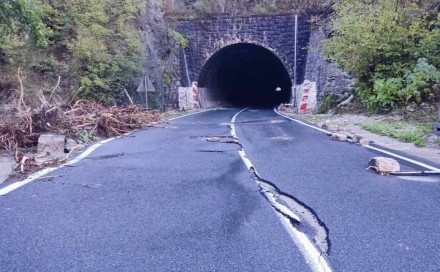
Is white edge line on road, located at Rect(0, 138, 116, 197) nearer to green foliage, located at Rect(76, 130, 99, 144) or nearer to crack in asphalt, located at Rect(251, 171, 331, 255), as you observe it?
green foliage, located at Rect(76, 130, 99, 144)

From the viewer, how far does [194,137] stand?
10016mm

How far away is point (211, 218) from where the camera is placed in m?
3.74

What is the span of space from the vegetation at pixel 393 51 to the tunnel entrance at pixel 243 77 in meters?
11.1

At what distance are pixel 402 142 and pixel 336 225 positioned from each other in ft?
19.8

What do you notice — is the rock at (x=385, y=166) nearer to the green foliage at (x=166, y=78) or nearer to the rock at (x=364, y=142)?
the rock at (x=364, y=142)

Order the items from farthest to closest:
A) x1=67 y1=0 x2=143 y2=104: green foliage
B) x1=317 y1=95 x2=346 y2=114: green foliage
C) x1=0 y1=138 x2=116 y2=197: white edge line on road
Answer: x1=317 y1=95 x2=346 y2=114: green foliage < x1=67 y1=0 x2=143 y2=104: green foliage < x1=0 y1=138 x2=116 y2=197: white edge line on road

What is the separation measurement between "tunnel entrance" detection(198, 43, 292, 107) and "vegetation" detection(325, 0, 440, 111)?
36.5 feet

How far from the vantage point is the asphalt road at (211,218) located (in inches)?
112

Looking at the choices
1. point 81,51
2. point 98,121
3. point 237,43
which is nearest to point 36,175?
point 98,121

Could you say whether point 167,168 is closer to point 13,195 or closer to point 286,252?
point 13,195

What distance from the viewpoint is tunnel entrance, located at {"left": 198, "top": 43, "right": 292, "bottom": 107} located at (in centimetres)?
2780

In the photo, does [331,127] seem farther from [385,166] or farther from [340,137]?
[385,166]

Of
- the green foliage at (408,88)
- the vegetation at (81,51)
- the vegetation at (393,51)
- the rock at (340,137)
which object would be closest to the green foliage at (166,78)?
the vegetation at (81,51)

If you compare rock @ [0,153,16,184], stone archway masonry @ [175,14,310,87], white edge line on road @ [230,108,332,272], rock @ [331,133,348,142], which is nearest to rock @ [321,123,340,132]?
rock @ [331,133,348,142]
